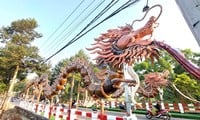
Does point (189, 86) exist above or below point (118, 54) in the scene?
above

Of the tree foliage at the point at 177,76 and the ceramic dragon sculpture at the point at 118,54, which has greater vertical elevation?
the tree foliage at the point at 177,76

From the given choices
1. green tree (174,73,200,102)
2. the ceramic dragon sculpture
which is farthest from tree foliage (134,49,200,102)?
the ceramic dragon sculpture

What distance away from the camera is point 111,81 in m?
4.91

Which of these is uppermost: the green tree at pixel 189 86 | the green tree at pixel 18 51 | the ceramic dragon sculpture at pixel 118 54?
the green tree at pixel 18 51

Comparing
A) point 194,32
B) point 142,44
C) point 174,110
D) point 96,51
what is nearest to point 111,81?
point 96,51

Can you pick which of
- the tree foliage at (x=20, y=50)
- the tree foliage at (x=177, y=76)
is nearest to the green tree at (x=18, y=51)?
the tree foliage at (x=20, y=50)

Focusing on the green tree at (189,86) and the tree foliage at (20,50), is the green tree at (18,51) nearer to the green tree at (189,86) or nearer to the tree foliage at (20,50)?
the tree foliage at (20,50)

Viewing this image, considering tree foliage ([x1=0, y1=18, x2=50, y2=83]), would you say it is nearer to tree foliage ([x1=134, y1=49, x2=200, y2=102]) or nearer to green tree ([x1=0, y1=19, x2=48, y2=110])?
green tree ([x1=0, y1=19, x2=48, y2=110])

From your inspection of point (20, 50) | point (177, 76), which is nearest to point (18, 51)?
point (20, 50)

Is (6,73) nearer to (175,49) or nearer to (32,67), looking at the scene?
(32,67)

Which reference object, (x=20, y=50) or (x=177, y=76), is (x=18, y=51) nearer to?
(x=20, y=50)

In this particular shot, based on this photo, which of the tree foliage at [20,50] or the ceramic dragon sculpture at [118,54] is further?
the tree foliage at [20,50]

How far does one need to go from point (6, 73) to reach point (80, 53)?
19.4 meters

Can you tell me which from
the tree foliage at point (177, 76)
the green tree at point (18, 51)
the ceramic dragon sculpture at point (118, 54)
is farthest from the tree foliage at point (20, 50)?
the ceramic dragon sculpture at point (118, 54)
